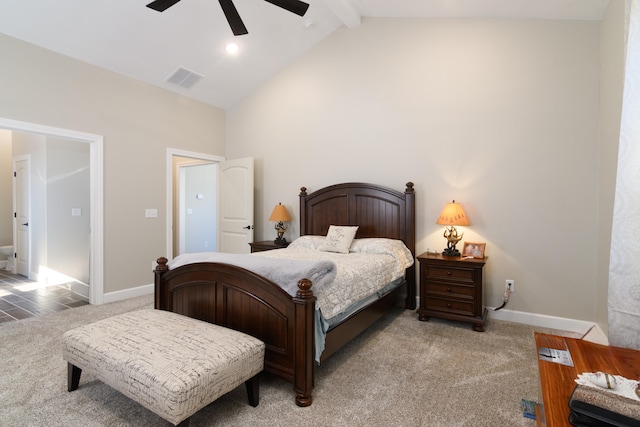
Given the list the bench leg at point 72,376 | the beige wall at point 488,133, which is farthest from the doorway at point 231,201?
the bench leg at point 72,376

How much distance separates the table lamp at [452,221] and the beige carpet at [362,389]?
32.7 inches

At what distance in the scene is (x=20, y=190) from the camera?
18.0 ft

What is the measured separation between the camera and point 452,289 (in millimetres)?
3303

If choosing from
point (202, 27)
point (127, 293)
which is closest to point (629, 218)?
point (202, 27)

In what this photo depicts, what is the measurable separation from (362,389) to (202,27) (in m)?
3.89

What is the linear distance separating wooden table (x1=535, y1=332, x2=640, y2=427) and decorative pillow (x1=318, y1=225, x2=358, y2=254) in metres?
2.19

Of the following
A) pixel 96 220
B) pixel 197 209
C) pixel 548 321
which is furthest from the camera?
pixel 197 209

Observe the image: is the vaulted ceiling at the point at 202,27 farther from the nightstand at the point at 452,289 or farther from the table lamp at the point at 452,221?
the nightstand at the point at 452,289

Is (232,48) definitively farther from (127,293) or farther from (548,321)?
(548,321)

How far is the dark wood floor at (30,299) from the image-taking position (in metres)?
3.68

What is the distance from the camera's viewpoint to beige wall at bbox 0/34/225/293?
133 inches

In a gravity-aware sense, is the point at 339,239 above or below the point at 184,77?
below

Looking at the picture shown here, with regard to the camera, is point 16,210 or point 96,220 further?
point 16,210

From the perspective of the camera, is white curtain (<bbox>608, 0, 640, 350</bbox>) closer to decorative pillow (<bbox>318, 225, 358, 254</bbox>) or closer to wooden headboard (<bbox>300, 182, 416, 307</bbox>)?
wooden headboard (<bbox>300, 182, 416, 307</bbox>)
